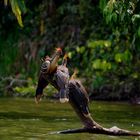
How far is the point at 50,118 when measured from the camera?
44.6 ft

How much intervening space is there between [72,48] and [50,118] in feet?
28.4

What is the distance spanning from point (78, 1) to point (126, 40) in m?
3.60

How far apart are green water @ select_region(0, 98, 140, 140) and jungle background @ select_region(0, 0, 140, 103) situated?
177 centimetres

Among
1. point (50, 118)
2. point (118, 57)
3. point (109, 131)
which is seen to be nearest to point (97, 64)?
point (118, 57)

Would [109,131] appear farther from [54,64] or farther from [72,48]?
[72,48]

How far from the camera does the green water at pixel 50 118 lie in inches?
424

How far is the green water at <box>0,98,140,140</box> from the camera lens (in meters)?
10.8

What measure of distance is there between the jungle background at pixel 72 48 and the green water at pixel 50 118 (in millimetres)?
1773

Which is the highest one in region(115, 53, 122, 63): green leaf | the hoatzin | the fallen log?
the hoatzin

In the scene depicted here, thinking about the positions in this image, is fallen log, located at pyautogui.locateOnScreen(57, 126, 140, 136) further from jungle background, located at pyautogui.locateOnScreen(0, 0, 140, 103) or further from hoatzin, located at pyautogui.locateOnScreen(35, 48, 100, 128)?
jungle background, located at pyautogui.locateOnScreen(0, 0, 140, 103)

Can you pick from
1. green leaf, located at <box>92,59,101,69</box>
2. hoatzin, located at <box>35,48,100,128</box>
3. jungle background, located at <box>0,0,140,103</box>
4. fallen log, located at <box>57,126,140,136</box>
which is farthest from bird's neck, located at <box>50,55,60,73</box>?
green leaf, located at <box>92,59,101,69</box>

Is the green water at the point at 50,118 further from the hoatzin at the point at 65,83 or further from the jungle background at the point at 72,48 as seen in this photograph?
the jungle background at the point at 72,48

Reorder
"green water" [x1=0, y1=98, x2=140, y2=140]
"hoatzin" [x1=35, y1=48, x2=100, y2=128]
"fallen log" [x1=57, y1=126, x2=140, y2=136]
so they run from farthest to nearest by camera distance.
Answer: "green water" [x1=0, y1=98, x2=140, y2=140], "fallen log" [x1=57, y1=126, x2=140, y2=136], "hoatzin" [x1=35, y1=48, x2=100, y2=128]

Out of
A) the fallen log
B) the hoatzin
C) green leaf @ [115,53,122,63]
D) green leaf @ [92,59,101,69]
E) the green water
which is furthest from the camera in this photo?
green leaf @ [92,59,101,69]
